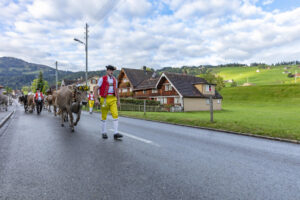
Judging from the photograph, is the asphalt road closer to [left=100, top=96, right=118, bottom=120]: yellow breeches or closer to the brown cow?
[left=100, top=96, right=118, bottom=120]: yellow breeches

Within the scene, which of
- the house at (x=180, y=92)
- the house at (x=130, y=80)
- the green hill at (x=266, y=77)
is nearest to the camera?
the house at (x=180, y=92)

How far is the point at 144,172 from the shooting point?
3.50 meters

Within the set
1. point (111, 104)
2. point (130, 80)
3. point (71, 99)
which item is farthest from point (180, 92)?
point (111, 104)

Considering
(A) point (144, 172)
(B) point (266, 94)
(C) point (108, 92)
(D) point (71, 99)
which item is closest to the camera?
(A) point (144, 172)

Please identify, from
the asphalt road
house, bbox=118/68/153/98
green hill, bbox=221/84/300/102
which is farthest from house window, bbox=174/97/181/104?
green hill, bbox=221/84/300/102

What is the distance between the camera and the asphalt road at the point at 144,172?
9.11 feet

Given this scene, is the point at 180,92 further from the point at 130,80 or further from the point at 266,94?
the point at 266,94

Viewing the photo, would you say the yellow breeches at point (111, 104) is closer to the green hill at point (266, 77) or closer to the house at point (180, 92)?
the house at point (180, 92)

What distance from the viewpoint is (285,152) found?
540 centimetres

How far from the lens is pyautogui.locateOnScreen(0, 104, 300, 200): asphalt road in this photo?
9.11 feet

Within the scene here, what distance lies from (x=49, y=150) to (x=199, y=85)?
38.1m

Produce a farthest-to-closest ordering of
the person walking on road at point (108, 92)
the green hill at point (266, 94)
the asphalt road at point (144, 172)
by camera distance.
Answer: the green hill at point (266, 94) → the person walking on road at point (108, 92) → the asphalt road at point (144, 172)

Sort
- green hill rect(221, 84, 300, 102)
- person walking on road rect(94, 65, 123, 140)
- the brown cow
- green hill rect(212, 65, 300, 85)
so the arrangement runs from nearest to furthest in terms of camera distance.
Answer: person walking on road rect(94, 65, 123, 140)
the brown cow
green hill rect(221, 84, 300, 102)
green hill rect(212, 65, 300, 85)

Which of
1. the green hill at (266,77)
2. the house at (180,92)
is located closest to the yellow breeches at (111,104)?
the house at (180,92)
